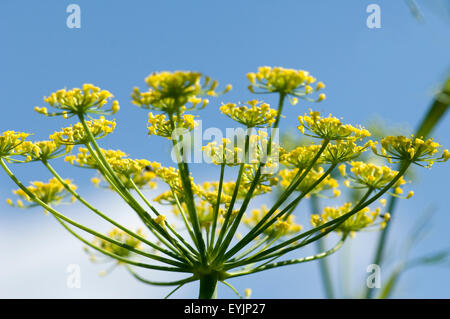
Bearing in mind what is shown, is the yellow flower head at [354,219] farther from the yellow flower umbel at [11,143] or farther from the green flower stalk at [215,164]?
the yellow flower umbel at [11,143]

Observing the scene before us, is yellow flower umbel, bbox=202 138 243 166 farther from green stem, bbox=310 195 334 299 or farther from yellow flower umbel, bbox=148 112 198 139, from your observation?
green stem, bbox=310 195 334 299

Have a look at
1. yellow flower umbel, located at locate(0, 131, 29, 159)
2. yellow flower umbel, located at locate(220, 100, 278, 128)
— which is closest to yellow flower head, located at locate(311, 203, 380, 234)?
yellow flower umbel, located at locate(220, 100, 278, 128)

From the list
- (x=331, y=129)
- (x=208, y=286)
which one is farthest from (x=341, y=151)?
(x=208, y=286)

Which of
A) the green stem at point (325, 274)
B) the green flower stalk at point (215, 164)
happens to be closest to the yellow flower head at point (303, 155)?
the green flower stalk at point (215, 164)

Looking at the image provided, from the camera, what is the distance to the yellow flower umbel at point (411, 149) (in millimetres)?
4934

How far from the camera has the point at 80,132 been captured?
5055 mm

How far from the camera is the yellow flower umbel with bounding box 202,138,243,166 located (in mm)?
4910

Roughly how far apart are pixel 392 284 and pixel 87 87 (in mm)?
4917

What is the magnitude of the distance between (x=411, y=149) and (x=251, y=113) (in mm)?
1534

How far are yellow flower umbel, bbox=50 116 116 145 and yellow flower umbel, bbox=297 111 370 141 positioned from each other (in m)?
1.94

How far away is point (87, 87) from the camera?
4.73 m

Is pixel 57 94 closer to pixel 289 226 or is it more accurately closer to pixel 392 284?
pixel 289 226

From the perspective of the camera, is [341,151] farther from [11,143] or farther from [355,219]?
[11,143]
